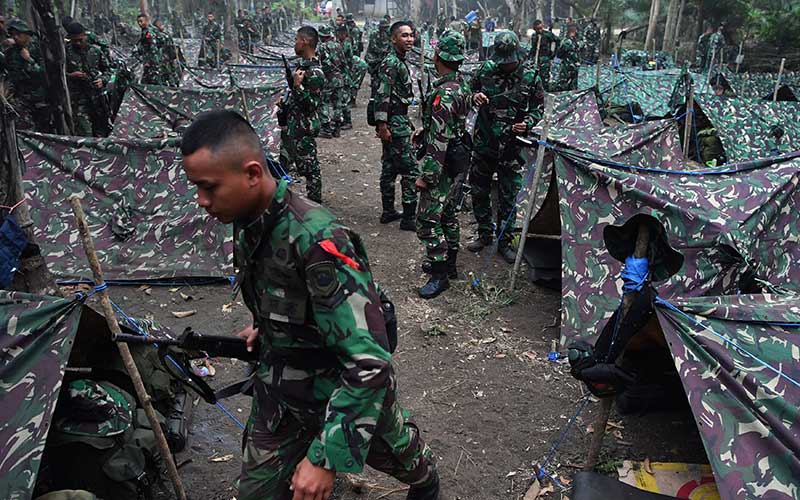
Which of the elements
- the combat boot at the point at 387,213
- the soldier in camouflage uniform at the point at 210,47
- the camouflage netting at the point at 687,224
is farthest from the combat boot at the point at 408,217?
the soldier in camouflage uniform at the point at 210,47

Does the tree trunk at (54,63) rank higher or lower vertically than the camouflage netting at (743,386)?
higher

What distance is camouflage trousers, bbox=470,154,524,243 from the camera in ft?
19.0

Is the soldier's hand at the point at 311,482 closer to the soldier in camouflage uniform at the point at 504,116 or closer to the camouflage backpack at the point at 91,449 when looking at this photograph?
the camouflage backpack at the point at 91,449

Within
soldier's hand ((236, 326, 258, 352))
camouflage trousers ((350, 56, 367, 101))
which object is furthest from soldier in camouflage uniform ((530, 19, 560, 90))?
soldier's hand ((236, 326, 258, 352))

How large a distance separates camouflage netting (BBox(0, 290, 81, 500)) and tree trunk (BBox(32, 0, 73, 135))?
13.3ft

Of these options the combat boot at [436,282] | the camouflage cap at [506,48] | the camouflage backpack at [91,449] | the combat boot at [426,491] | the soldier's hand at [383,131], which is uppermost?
the camouflage cap at [506,48]

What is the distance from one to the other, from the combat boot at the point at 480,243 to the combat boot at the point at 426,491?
377 cm

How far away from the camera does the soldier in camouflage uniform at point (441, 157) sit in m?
4.81

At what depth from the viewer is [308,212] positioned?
1.88 m

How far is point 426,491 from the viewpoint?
2.61m

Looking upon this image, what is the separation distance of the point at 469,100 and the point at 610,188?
1579 mm

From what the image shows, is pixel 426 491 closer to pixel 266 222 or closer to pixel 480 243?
pixel 266 222

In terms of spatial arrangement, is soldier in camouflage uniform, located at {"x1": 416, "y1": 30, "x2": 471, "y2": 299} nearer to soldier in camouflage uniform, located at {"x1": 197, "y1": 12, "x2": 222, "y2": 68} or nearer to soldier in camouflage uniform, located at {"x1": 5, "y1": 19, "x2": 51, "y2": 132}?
soldier in camouflage uniform, located at {"x1": 5, "y1": 19, "x2": 51, "y2": 132}

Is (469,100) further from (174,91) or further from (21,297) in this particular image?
(174,91)
